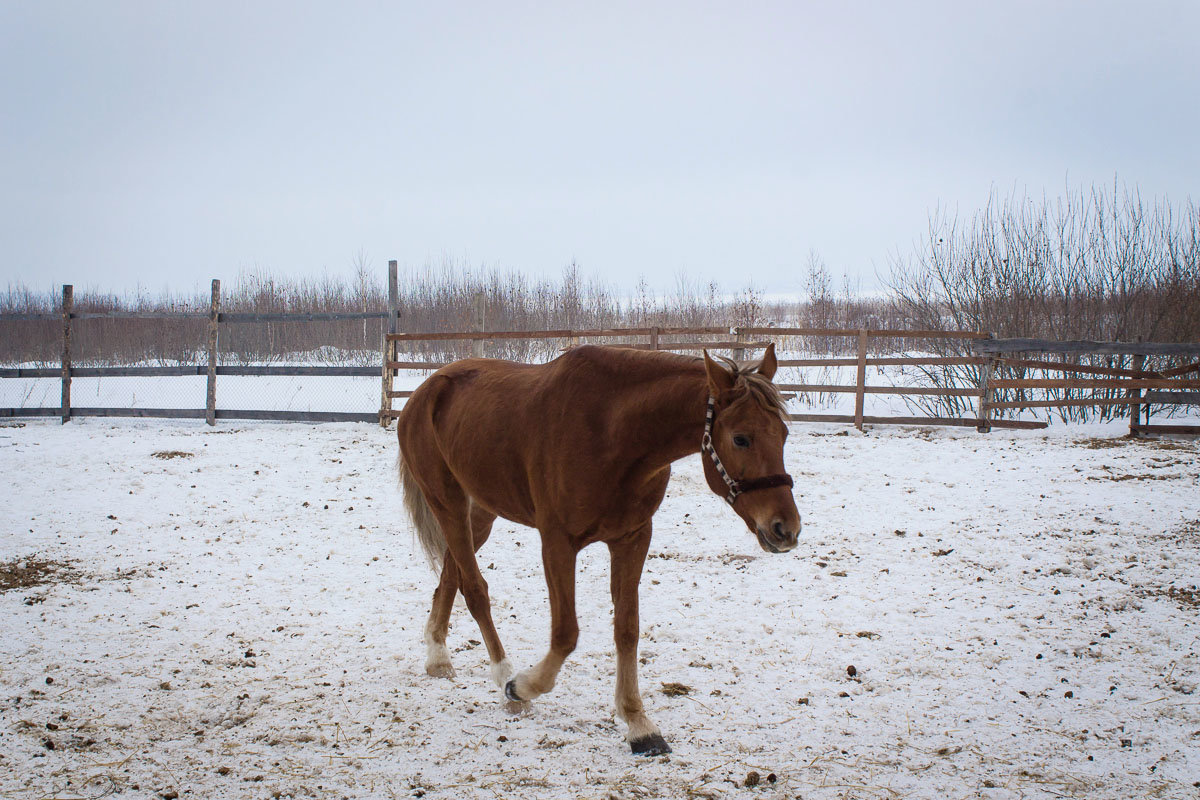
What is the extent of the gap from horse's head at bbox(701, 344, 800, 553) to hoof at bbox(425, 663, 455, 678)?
179 cm

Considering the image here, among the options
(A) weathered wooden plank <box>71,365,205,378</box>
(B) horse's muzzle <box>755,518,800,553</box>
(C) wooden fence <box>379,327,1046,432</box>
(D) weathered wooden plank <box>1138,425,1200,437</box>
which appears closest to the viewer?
(B) horse's muzzle <box>755,518,800,553</box>

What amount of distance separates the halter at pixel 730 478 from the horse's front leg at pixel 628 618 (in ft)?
1.69

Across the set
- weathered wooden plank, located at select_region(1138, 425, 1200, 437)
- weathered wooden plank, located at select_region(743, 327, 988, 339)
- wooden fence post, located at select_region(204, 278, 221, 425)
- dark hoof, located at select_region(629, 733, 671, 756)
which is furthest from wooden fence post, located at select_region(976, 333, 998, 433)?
wooden fence post, located at select_region(204, 278, 221, 425)

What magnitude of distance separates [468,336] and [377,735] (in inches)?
354

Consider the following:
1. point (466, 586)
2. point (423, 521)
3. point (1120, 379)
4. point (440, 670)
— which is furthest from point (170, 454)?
point (1120, 379)

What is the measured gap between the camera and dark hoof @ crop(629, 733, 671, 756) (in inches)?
111

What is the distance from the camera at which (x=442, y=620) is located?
145 inches

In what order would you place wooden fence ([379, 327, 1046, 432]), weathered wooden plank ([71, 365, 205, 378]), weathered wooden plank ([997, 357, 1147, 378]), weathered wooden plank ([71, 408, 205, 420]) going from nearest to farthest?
weathered wooden plank ([997, 357, 1147, 378]), wooden fence ([379, 327, 1046, 432]), weathered wooden plank ([71, 408, 205, 420]), weathered wooden plank ([71, 365, 205, 378])

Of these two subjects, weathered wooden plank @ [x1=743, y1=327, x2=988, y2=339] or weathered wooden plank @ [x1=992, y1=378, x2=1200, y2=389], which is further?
weathered wooden plank @ [x1=743, y1=327, x2=988, y2=339]

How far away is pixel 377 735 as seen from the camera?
9.78 ft

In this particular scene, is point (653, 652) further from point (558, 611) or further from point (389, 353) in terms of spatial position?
point (389, 353)

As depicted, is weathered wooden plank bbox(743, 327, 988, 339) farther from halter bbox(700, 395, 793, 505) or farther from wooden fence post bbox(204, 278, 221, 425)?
halter bbox(700, 395, 793, 505)

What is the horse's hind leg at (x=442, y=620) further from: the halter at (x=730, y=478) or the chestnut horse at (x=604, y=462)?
the halter at (x=730, y=478)

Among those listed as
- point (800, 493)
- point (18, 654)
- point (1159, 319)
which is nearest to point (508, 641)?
point (18, 654)
